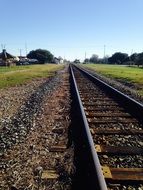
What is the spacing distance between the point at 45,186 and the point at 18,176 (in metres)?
0.56

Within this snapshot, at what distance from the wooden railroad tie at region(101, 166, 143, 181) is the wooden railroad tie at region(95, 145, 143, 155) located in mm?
804

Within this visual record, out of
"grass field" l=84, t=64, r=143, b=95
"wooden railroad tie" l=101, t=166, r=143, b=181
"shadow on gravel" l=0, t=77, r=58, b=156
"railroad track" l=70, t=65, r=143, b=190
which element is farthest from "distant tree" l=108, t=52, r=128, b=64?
"wooden railroad tie" l=101, t=166, r=143, b=181

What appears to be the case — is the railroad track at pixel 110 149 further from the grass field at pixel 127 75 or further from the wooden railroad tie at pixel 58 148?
the grass field at pixel 127 75

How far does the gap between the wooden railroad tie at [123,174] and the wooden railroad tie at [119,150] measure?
31.7 inches

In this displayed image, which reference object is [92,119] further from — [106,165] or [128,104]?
[106,165]

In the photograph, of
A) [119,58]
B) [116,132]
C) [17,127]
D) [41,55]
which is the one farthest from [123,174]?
[119,58]

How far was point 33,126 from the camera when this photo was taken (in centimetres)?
791

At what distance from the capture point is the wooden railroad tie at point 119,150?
18.5ft

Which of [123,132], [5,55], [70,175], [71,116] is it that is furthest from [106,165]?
[5,55]

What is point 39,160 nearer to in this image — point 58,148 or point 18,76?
point 58,148

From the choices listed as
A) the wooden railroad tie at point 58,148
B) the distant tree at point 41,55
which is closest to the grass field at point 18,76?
the wooden railroad tie at point 58,148

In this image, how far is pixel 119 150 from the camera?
5.78 metres

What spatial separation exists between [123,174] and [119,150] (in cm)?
113

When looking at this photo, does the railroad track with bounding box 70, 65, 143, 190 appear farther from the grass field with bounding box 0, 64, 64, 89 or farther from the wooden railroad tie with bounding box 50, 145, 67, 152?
the grass field with bounding box 0, 64, 64, 89
